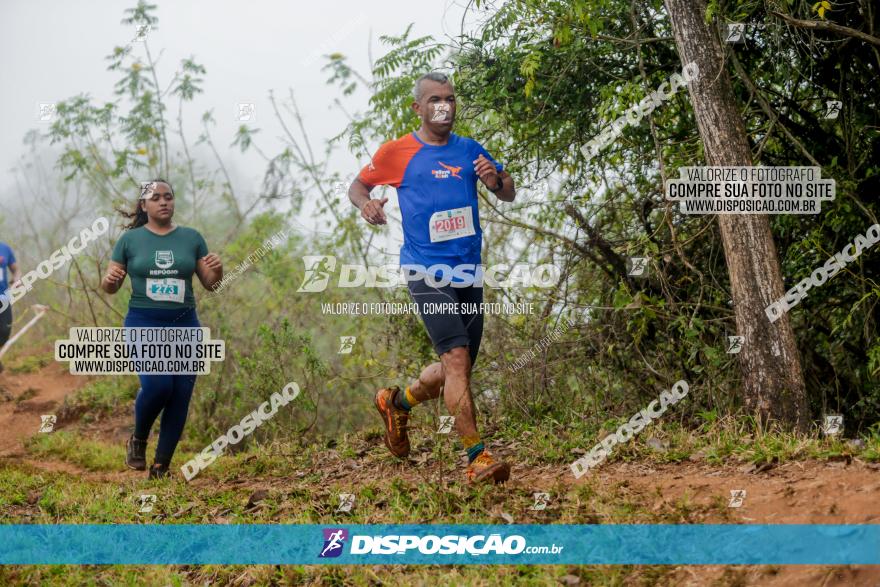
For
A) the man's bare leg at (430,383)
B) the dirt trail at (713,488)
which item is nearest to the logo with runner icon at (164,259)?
the dirt trail at (713,488)

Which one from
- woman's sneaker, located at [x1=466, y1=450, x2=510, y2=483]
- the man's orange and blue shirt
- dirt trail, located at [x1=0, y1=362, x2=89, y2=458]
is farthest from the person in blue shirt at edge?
woman's sneaker, located at [x1=466, y1=450, x2=510, y2=483]

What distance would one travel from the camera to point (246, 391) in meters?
9.28

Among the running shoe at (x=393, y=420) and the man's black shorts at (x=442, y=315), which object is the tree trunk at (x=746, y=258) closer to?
the man's black shorts at (x=442, y=315)

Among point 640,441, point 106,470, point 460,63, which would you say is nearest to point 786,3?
point 460,63

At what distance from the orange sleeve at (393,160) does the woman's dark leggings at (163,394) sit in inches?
84.4

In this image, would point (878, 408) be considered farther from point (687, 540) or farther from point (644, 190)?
point (687, 540)

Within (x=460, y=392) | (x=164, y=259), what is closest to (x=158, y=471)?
(x=164, y=259)

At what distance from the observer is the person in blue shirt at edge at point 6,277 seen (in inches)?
390

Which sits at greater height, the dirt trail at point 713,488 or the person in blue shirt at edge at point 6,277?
the person in blue shirt at edge at point 6,277

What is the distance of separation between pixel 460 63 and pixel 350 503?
164 inches

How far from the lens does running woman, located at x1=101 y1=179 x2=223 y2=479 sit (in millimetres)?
6824

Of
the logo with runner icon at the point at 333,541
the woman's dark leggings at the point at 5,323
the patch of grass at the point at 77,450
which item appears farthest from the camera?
the woman's dark leggings at the point at 5,323

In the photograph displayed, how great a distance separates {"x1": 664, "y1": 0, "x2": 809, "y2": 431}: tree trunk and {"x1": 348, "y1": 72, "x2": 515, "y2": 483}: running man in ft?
5.46

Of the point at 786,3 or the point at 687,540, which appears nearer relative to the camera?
the point at 687,540
